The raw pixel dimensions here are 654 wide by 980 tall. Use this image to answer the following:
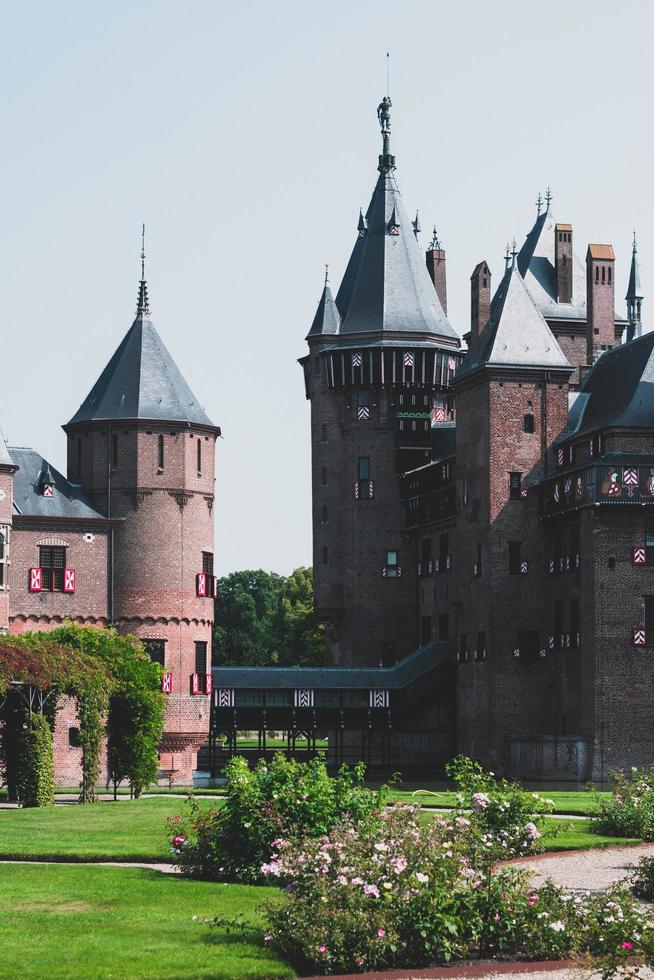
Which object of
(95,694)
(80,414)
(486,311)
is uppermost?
(486,311)

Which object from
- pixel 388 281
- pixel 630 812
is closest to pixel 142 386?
pixel 388 281

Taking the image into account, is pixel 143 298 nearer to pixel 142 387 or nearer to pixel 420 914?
Answer: pixel 142 387

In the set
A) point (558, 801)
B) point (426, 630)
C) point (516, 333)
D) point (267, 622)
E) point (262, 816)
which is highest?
point (516, 333)

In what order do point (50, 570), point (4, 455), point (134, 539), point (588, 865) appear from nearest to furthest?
point (588, 865), point (4, 455), point (50, 570), point (134, 539)

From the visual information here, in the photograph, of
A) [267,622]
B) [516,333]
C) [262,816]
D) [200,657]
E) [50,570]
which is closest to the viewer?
[262,816]

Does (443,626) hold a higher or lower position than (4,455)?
lower

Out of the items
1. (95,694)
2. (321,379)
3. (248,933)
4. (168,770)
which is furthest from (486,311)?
(248,933)

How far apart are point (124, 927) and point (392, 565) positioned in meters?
63.8

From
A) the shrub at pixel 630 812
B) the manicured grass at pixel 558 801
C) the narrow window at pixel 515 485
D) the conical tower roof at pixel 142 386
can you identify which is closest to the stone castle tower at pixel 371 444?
the narrow window at pixel 515 485

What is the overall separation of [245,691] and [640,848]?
4465cm

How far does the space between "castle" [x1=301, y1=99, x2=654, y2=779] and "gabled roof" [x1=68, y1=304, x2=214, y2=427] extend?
509 inches

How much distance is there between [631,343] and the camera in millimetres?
74062

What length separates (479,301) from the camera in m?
77.7

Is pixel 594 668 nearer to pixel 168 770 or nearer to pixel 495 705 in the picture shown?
pixel 495 705
